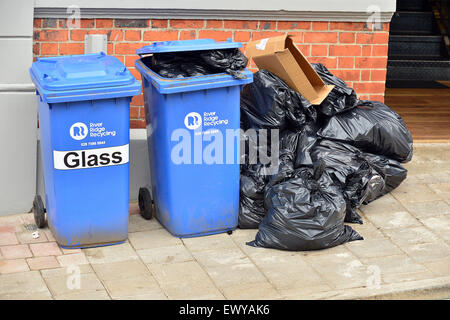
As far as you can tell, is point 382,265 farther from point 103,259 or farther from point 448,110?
point 448,110

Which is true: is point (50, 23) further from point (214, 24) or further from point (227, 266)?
point (227, 266)

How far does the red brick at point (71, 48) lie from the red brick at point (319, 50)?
6.28ft

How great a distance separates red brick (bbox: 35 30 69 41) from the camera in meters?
5.85

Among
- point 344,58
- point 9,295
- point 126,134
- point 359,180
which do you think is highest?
point 344,58

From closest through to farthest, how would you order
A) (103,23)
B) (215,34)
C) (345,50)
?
(103,23), (215,34), (345,50)

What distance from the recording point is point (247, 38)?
6242 mm

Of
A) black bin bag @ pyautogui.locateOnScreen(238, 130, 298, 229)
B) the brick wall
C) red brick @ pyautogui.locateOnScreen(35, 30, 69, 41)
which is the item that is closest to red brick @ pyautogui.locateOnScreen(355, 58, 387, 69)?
the brick wall

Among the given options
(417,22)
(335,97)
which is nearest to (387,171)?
(335,97)

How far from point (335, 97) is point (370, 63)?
0.78m

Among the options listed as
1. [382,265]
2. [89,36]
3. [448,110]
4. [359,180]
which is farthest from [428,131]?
[89,36]

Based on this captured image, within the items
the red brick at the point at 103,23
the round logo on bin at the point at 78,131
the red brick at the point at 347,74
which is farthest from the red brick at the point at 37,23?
the red brick at the point at 347,74

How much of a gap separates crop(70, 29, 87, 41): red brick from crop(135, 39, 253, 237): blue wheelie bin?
61cm

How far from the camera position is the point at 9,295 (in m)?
4.59

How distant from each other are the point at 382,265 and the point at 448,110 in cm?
416
